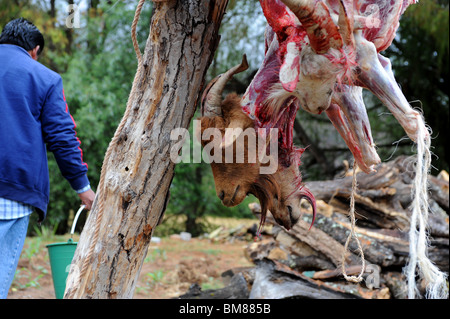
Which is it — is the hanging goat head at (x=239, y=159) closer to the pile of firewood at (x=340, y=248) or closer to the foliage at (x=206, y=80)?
the pile of firewood at (x=340, y=248)

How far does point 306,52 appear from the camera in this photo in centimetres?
140

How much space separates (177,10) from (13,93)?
3.48 ft

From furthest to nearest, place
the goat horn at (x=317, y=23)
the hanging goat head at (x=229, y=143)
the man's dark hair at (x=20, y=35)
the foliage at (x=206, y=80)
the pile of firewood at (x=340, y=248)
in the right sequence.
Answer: the foliage at (x=206, y=80) < the pile of firewood at (x=340, y=248) < the man's dark hair at (x=20, y=35) < the hanging goat head at (x=229, y=143) < the goat horn at (x=317, y=23)

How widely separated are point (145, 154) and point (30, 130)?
92 cm

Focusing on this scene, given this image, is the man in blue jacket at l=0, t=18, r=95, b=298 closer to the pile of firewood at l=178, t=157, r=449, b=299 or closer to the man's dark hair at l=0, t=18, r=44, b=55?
the man's dark hair at l=0, t=18, r=44, b=55

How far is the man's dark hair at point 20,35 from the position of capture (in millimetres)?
2465

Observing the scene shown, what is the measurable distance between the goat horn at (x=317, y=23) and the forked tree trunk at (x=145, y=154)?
1.92 feet

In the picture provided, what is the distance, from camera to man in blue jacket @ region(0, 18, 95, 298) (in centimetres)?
A: 227

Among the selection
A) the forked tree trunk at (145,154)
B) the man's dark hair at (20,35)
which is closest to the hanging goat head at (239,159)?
the forked tree trunk at (145,154)

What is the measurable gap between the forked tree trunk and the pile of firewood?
2264mm

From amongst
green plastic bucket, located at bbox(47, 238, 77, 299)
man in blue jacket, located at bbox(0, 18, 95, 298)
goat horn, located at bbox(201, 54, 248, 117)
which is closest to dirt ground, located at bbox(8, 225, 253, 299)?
green plastic bucket, located at bbox(47, 238, 77, 299)
